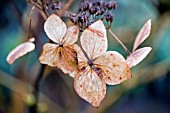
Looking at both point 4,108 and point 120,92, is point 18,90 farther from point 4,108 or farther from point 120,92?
point 120,92

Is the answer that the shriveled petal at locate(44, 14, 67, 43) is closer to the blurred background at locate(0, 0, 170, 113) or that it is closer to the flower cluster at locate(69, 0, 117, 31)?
the flower cluster at locate(69, 0, 117, 31)

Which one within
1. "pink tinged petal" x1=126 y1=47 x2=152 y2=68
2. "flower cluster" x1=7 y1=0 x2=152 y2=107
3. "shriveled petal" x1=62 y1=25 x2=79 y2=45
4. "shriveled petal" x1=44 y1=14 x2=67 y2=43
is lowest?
"pink tinged petal" x1=126 y1=47 x2=152 y2=68

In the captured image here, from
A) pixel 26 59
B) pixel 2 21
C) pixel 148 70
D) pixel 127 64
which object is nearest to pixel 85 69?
pixel 127 64

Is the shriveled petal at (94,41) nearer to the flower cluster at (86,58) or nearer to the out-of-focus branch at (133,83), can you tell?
the flower cluster at (86,58)

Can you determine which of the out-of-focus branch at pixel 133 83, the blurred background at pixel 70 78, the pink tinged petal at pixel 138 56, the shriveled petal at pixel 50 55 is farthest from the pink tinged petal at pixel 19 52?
the out-of-focus branch at pixel 133 83

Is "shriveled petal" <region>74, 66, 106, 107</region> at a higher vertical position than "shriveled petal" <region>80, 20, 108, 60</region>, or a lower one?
lower

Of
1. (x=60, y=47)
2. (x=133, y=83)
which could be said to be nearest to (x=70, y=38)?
(x=60, y=47)

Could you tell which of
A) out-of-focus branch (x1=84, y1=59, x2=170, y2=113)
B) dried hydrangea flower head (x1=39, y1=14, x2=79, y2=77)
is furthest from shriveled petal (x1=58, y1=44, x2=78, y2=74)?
out-of-focus branch (x1=84, y1=59, x2=170, y2=113)
